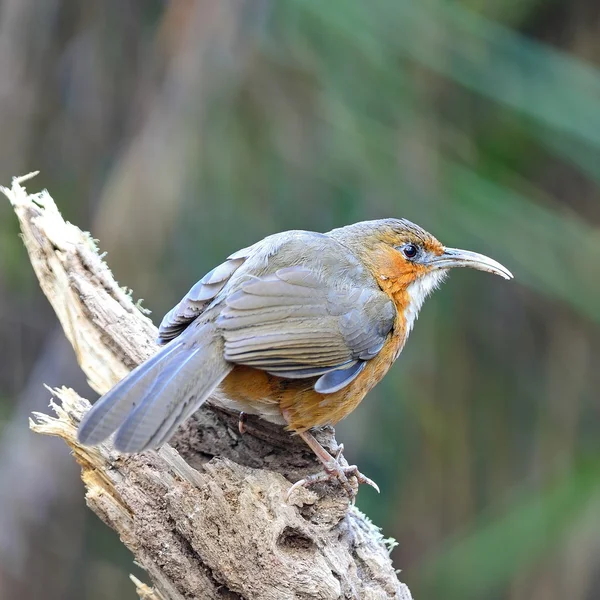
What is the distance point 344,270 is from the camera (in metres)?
4.00

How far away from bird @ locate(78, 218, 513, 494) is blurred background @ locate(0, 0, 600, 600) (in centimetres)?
205

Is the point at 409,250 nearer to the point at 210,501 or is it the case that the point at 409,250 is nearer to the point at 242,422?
the point at 242,422

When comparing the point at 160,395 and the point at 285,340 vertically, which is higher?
the point at 285,340

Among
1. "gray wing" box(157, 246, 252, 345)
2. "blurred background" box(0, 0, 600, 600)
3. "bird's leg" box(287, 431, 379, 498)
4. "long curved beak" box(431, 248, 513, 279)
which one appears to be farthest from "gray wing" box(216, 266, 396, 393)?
"blurred background" box(0, 0, 600, 600)

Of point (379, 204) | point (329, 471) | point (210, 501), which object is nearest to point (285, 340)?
point (329, 471)

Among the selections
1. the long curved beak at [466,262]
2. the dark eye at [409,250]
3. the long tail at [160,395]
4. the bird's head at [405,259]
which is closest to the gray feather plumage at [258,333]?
the long tail at [160,395]

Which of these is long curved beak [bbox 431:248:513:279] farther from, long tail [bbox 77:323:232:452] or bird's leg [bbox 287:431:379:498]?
long tail [bbox 77:323:232:452]

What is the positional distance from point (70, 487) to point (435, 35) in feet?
13.6

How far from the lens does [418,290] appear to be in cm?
434

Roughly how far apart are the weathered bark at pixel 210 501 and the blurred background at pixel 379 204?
2.32m

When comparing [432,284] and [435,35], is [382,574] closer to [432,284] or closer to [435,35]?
[432,284]

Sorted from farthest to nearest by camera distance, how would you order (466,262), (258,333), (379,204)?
1. (379,204)
2. (466,262)
3. (258,333)

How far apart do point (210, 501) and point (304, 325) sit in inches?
33.3

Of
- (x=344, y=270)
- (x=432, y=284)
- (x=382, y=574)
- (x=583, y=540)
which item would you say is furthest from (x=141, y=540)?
(x=583, y=540)
